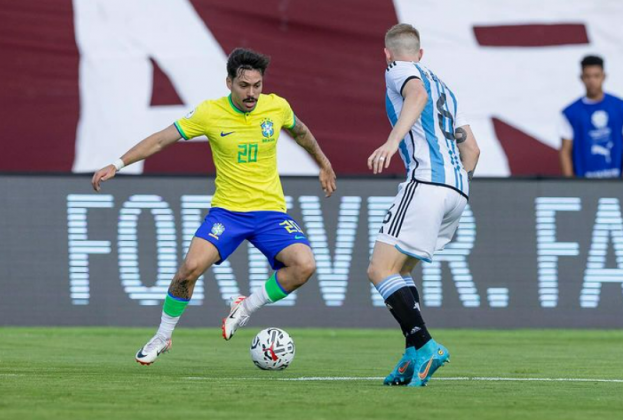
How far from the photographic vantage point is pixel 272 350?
9344mm

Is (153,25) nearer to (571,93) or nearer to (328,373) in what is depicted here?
(571,93)

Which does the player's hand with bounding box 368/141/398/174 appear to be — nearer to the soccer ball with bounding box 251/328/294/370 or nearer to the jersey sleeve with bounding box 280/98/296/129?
the soccer ball with bounding box 251/328/294/370

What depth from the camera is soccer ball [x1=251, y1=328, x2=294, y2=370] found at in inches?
368

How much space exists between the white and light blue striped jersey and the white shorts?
0.24ft

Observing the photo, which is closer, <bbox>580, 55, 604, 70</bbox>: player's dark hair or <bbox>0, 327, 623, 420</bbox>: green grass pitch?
<bbox>0, 327, 623, 420</bbox>: green grass pitch

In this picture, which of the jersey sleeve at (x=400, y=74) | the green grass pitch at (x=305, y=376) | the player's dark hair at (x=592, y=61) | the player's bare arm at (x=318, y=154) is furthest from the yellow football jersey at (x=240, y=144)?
the player's dark hair at (x=592, y=61)

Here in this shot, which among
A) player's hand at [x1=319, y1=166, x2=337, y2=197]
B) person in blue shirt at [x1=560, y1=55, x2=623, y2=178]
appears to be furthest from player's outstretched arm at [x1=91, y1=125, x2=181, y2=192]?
person in blue shirt at [x1=560, y1=55, x2=623, y2=178]

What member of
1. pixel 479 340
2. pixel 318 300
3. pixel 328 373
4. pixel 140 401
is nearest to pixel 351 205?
pixel 318 300

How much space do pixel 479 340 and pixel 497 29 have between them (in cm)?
568

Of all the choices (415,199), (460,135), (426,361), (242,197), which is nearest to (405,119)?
(415,199)

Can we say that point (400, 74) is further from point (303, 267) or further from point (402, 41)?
point (303, 267)

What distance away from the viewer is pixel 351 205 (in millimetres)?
14289

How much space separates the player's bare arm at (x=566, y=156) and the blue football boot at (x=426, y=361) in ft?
23.1

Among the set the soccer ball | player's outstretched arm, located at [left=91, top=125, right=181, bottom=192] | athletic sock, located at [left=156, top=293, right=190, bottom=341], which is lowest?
the soccer ball
